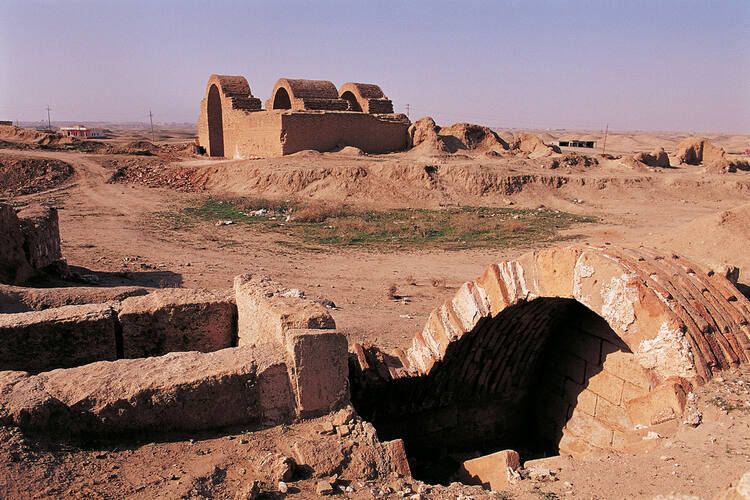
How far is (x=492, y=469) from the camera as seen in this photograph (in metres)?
3.78

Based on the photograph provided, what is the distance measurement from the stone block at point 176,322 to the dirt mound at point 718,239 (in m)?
6.96

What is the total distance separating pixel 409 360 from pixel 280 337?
1.73m

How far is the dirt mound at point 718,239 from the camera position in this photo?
823cm

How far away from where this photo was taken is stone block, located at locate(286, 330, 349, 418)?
3.55 metres

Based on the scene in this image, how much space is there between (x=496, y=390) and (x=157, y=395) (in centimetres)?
328

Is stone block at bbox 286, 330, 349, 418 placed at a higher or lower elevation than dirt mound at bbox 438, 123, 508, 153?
lower

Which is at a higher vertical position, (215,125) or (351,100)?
(351,100)

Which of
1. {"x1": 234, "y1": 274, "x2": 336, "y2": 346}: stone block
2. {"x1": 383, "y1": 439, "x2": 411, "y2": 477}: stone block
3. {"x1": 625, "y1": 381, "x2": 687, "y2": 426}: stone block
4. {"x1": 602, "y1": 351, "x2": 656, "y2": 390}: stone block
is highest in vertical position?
{"x1": 234, "y1": 274, "x2": 336, "y2": 346}: stone block

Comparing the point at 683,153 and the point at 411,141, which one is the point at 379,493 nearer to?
the point at 411,141

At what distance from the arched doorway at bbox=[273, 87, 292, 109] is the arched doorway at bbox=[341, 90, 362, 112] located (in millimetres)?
3041

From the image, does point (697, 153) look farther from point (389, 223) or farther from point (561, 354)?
point (561, 354)

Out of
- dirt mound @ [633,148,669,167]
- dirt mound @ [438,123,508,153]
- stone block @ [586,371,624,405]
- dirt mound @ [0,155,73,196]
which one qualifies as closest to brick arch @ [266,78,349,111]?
dirt mound @ [438,123,508,153]

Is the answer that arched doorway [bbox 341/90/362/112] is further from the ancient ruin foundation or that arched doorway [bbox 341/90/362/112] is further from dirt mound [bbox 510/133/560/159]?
dirt mound [bbox 510/133/560/159]

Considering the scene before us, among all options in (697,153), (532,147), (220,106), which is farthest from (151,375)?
(697,153)
